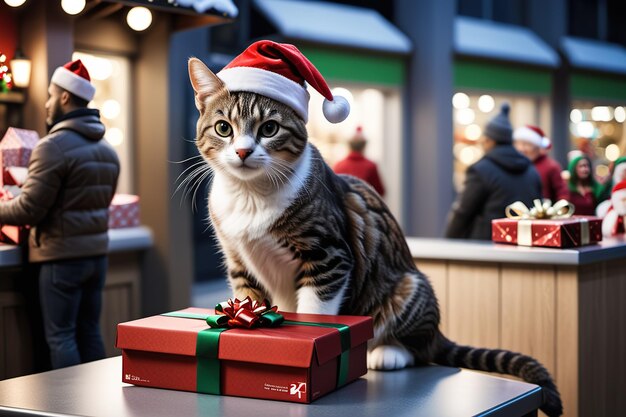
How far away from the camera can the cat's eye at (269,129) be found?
2.07 m

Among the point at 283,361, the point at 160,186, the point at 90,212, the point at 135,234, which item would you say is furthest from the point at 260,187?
the point at 160,186

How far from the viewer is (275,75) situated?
2064 mm

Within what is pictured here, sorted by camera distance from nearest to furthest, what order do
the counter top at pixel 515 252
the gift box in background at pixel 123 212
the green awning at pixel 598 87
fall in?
the counter top at pixel 515 252
the gift box in background at pixel 123 212
the green awning at pixel 598 87

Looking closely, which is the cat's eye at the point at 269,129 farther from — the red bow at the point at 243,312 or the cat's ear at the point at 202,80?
the red bow at the point at 243,312

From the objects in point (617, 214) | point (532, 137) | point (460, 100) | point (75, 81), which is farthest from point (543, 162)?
point (460, 100)

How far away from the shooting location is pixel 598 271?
3182 mm

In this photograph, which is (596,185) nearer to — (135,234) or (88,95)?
(135,234)

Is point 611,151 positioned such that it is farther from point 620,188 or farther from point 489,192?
point 620,188

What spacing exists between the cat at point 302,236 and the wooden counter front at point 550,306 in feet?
2.52

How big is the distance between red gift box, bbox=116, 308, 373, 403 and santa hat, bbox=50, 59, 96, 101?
212 centimetres

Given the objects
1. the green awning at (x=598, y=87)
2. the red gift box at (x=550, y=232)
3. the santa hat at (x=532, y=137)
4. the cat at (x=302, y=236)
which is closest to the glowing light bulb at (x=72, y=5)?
the red gift box at (x=550, y=232)

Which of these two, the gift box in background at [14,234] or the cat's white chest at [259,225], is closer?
the cat's white chest at [259,225]

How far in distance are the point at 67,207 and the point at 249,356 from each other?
2.24m

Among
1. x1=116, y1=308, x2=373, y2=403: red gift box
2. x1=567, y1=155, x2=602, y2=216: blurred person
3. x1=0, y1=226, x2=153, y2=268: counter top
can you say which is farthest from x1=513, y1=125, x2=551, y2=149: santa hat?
x1=116, y1=308, x2=373, y2=403: red gift box
